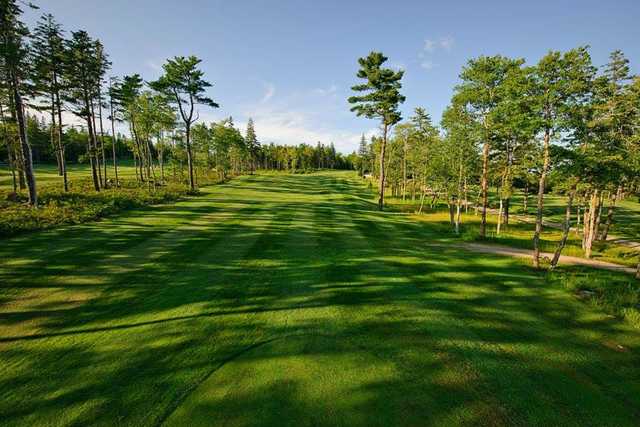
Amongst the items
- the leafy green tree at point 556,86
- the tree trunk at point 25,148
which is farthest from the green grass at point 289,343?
the tree trunk at point 25,148

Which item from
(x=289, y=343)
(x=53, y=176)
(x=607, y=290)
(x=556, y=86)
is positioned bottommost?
(x=607, y=290)

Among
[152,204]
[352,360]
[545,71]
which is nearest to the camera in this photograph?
[352,360]

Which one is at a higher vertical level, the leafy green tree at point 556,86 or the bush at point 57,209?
the leafy green tree at point 556,86

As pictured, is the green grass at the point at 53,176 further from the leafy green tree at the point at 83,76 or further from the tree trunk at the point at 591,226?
the tree trunk at the point at 591,226

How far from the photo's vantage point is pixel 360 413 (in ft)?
13.0

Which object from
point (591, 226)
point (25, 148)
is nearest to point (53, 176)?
point (25, 148)

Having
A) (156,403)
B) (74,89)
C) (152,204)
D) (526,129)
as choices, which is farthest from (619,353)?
(74,89)

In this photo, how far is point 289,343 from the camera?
5.51 meters

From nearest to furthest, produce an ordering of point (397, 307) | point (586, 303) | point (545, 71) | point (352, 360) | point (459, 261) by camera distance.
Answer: point (352, 360) → point (397, 307) → point (586, 303) → point (545, 71) → point (459, 261)

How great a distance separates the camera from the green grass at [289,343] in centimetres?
404

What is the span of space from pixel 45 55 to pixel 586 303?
130ft

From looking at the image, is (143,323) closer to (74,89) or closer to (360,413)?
(360,413)

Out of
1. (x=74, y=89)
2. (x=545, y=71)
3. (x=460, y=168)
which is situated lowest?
(x=460, y=168)

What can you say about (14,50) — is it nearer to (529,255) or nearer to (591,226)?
(529,255)
